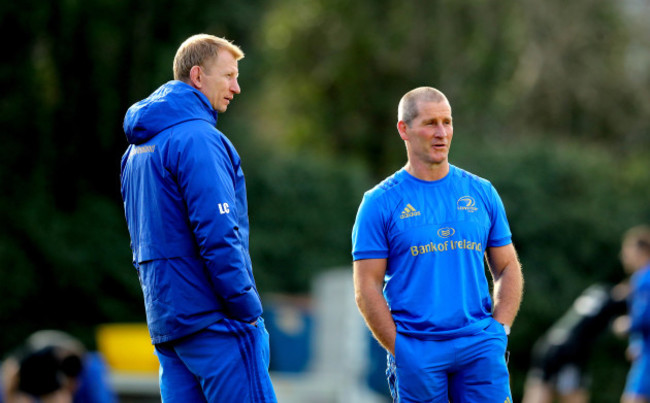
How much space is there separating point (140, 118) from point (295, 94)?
24.2 m

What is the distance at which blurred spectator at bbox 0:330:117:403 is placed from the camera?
914 cm

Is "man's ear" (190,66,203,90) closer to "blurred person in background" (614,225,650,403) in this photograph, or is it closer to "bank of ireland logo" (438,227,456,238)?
"bank of ireland logo" (438,227,456,238)

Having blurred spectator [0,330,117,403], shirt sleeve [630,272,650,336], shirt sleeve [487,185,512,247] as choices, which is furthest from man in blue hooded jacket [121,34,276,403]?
shirt sleeve [630,272,650,336]

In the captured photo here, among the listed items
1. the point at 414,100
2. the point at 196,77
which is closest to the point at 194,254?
the point at 196,77

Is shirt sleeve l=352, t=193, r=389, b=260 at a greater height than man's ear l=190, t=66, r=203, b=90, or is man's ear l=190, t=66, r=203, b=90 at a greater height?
man's ear l=190, t=66, r=203, b=90

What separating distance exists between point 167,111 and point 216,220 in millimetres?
609

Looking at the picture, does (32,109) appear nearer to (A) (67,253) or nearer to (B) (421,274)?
(A) (67,253)

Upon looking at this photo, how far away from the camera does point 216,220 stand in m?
4.49

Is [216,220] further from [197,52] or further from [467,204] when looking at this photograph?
[467,204]

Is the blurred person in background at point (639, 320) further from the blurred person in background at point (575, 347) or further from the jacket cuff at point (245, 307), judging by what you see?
the jacket cuff at point (245, 307)

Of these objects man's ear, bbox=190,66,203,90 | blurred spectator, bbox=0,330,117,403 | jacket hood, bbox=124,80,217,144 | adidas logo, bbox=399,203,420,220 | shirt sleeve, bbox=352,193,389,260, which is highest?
man's ear, bbox=190,66,203,90

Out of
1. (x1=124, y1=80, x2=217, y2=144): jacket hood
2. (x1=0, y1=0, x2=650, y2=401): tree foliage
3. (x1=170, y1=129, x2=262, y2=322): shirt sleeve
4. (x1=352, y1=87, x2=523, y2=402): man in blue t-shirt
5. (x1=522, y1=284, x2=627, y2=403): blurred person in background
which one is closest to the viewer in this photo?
(x1=170, y1=129, x2=262, y2=322): shirt sleeve

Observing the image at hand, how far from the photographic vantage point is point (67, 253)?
18.3 meters

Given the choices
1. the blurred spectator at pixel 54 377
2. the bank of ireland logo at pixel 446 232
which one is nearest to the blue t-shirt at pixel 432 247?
the bank of ireland logo at pixel 446 232
